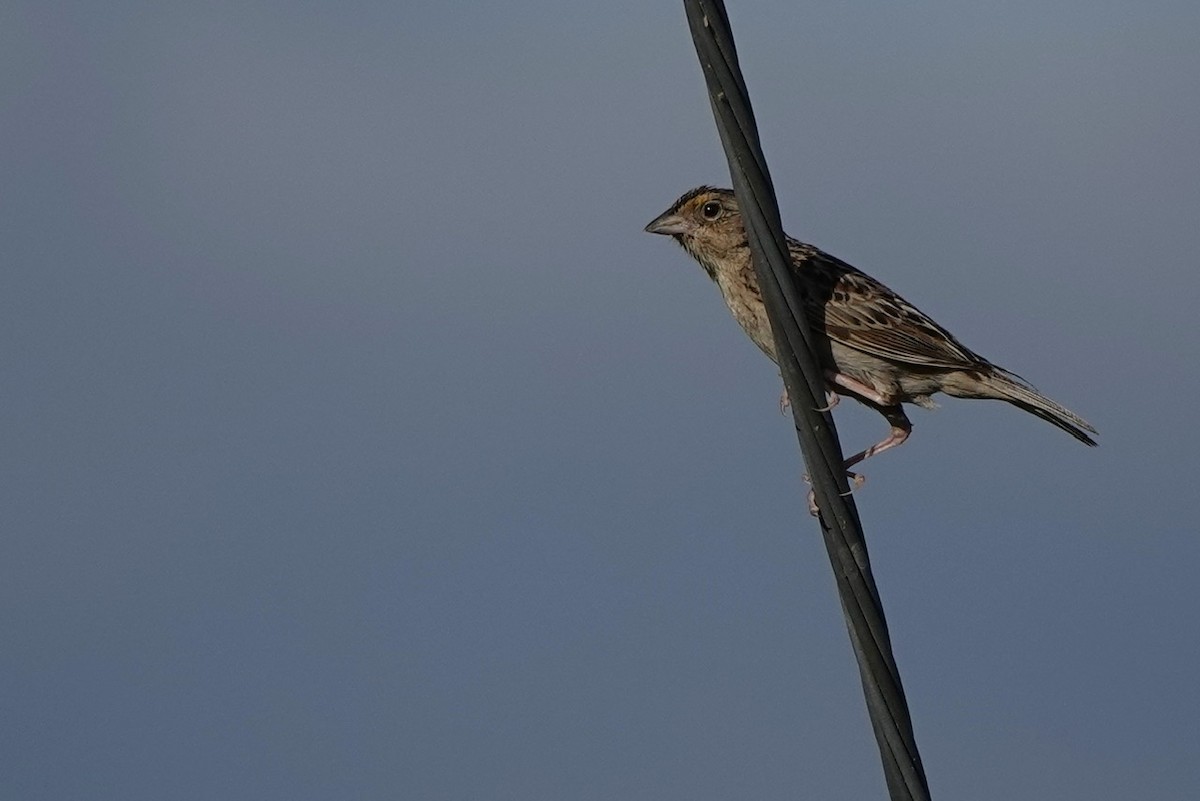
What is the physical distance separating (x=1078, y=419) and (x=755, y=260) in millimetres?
4246

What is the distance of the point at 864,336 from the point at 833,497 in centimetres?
387

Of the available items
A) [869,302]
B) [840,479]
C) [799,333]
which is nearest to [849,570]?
[840,479]

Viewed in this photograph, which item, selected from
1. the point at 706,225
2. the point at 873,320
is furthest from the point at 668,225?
the point at 873,320

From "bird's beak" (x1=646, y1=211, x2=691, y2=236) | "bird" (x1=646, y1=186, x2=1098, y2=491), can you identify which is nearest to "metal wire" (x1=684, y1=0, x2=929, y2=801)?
"bird" (x1=646, y1=186, x2=1098, y2=491)

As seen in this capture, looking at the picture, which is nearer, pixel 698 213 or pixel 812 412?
pixel 812 412

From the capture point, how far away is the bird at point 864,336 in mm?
8367

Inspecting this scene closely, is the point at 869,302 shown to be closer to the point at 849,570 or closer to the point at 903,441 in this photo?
the point at 903,441

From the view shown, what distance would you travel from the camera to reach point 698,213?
350 inches

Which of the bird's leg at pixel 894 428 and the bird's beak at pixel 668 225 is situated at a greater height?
the bird's beak at pixel 668 225

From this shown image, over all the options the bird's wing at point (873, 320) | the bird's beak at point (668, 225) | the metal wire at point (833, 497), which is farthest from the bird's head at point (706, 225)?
the metal wire at point (833, 497)

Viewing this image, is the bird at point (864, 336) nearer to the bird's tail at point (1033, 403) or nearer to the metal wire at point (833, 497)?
the bird's tail at point (1033, 403)

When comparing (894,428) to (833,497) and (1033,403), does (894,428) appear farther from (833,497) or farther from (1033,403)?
(833,497)

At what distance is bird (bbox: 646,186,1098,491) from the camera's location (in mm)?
8367

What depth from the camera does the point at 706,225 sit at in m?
8.82
